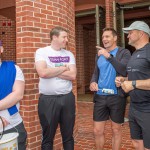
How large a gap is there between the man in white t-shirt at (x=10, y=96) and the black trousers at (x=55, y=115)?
78cm

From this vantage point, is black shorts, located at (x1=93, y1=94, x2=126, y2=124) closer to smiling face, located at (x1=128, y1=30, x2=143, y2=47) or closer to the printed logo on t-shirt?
the printed logo on t-shirt

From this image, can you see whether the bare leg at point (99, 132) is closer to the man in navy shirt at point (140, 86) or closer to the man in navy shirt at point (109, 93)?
the man in navy shirt at point (109, 93)

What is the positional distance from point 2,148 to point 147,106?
1580 mm

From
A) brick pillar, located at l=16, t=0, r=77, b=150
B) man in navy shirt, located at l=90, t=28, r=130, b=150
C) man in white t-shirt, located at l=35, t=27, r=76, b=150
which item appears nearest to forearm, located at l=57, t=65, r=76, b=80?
man in white t-shirt, located at l=35, t=27, r=76, b=150

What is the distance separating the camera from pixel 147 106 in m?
2.76

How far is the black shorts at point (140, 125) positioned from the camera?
2742 mm

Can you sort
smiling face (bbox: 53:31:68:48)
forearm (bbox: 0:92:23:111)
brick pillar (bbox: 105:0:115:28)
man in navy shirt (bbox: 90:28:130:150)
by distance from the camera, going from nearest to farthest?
forearm (bbox: 0:92:23:111)
smiling face (bbox: 53:31:68:48)
man in navy shirt (bbox: 90:28:130:150)
brick pillar (bbox: 105:0:115:28)

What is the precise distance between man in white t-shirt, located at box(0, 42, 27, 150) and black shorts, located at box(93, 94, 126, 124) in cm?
143

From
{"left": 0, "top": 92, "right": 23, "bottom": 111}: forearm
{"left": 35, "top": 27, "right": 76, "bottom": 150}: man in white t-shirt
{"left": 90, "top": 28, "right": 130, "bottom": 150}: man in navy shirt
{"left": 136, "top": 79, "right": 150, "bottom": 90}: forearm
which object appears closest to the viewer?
{"left": 0, "top": 92, "right": 23, "bottom": 111}: forearm

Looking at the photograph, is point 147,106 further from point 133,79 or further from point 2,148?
point 2,148

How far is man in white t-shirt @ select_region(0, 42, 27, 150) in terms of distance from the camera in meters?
2.31

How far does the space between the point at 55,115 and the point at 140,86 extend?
117 centimetres

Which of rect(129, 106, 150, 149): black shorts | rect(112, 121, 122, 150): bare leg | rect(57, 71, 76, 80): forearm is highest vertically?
rect(57, 71, 76, 80): forearm

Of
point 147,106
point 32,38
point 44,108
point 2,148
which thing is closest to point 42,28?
point 32,38
